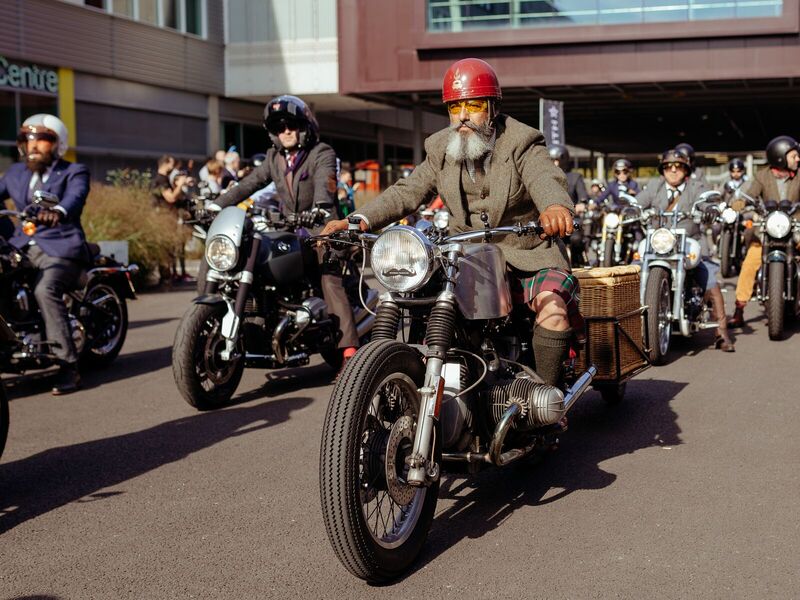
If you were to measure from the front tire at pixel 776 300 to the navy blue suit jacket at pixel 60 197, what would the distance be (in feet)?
20.4

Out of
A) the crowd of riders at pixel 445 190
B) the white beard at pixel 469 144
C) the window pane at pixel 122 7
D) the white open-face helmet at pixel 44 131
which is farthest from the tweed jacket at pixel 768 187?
the window pane at pixel 122 7

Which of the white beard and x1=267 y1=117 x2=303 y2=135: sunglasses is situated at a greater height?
x1=267 y1=117 x2=303 y2=135: sunglasses

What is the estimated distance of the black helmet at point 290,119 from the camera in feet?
27.5

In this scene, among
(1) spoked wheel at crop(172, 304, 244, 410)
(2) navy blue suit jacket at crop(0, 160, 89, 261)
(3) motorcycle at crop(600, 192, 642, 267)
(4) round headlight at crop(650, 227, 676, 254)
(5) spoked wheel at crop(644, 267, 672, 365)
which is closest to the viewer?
(1) spoked wheel at crop(172, 304, 244, 410)

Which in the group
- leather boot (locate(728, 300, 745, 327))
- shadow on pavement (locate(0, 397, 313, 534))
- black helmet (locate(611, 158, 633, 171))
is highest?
black helmet (locate(611, 158, 633, 171))

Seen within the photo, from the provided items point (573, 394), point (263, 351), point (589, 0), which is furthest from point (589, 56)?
point (573, 394)

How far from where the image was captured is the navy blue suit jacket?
8.27m

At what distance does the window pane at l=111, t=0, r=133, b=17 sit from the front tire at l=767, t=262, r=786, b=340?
2392 centimetres

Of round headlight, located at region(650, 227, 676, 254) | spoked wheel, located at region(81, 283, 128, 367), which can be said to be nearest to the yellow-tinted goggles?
round headlight, located at region(650, 227, 676, 254)

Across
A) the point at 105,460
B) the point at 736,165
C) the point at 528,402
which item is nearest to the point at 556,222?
the point at 528,402

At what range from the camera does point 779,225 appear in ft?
34.6

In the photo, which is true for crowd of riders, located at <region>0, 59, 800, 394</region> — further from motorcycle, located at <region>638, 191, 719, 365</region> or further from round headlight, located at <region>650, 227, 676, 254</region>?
round headlight, located at <region>650, 227, 676, 254</region>

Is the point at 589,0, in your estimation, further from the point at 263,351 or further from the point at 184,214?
the point at 263,351

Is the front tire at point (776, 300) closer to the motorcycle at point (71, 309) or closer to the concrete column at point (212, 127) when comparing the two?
the motorcycle at point (71, 309)
